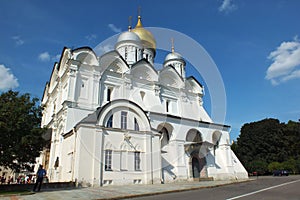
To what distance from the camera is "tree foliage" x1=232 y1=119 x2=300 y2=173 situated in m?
46.8

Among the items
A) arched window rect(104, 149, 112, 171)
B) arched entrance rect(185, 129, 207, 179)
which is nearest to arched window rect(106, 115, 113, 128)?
arched window rect(104, 149, 112, 171)

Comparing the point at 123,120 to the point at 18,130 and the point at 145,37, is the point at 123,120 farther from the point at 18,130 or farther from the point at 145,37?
the point at 145,37

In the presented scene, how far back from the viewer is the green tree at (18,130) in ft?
43.6

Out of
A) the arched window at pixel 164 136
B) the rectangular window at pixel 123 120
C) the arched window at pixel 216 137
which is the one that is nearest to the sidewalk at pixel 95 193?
the rectangular window at pixel 123 120

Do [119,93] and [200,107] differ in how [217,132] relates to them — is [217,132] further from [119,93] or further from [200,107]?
[119,93]

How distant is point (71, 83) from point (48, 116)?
10.2 m

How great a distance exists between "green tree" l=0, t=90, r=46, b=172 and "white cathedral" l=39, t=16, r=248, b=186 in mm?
2882

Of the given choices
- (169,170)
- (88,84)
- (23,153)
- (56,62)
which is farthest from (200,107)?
(23,153)

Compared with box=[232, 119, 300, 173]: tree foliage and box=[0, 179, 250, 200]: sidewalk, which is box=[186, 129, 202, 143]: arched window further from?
box=[232, 119, 300, 173]: tree foliage

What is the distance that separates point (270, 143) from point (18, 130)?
1855 inches

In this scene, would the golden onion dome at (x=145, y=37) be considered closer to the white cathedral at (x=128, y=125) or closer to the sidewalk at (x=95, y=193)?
the white cathedral at (x=128, y=125)

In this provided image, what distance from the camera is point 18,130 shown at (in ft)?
44.9

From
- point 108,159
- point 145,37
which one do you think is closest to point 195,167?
point 108,159

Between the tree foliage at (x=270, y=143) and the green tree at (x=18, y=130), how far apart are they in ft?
132
